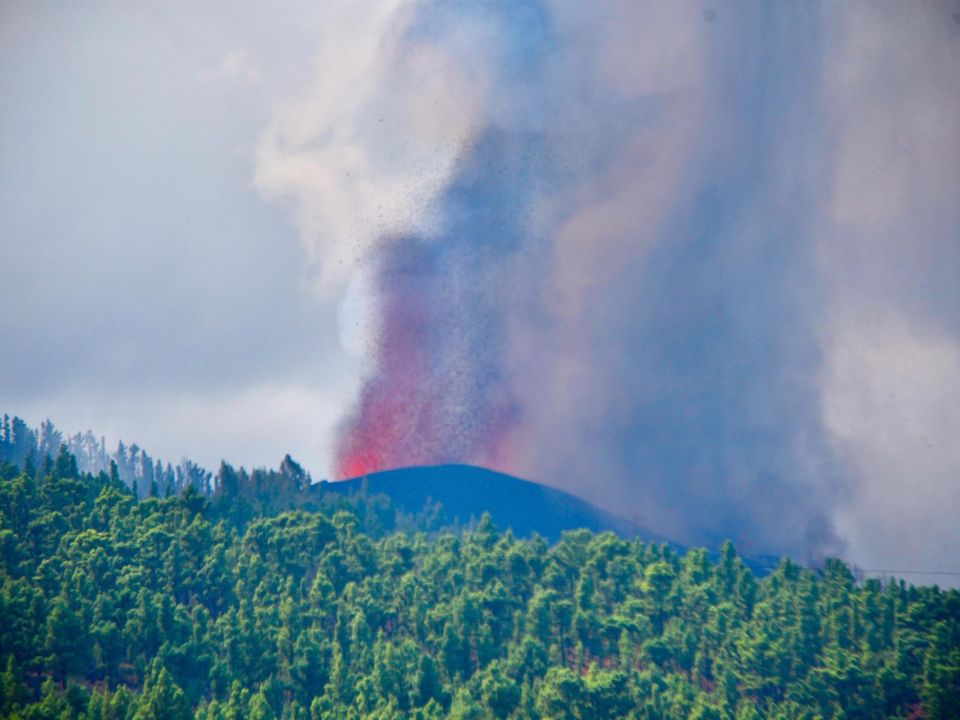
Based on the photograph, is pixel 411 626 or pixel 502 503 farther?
pixel 502 503

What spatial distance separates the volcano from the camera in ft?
625

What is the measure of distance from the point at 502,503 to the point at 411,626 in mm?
84766

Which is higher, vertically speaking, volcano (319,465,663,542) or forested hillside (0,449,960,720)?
volcano (319,465,663,542)

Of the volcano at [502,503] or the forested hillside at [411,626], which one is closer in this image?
the forested hillside at [411,626]

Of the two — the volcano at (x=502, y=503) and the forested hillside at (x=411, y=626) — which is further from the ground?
the volcano at (x=502, y=503)

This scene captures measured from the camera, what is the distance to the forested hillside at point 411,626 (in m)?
100

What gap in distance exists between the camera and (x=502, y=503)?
651ft

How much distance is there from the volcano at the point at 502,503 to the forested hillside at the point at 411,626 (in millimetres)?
58092

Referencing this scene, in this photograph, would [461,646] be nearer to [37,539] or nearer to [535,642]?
[535,642]

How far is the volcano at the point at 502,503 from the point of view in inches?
7495

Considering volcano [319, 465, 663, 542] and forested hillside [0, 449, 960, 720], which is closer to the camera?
forested hillside [0, 449, 960, 720]

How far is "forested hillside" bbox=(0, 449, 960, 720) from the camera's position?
329 ft

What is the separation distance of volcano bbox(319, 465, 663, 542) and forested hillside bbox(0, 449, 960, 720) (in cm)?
5809

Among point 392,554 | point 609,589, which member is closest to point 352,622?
point 392,554
